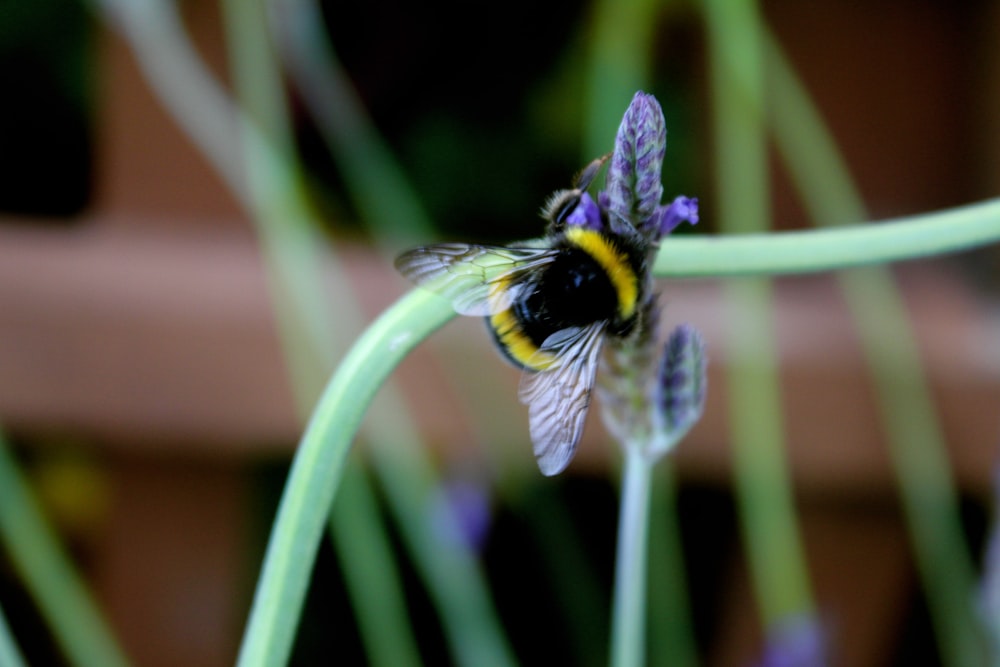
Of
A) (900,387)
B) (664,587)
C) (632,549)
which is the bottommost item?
(664,587)

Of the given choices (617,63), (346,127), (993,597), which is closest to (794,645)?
(993,597)

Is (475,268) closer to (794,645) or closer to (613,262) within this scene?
(613,262)

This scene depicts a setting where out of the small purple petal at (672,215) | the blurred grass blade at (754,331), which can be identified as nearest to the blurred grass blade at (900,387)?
the blurred grass blade at (754,331)

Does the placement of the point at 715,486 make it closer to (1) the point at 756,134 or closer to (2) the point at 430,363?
(2) the point at 430,363

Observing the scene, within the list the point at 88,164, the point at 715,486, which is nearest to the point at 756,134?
the point at 715,486

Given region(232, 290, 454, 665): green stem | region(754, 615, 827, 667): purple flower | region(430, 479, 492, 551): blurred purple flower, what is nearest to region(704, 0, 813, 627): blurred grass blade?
region(754, 615, 827, 667): purple flower

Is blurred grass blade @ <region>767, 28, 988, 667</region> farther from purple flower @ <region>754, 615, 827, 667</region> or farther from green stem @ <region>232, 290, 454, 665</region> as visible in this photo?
green stem @ <region>232, 290, 454, 665</region>

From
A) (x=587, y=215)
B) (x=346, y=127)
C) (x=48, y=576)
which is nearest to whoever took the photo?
(x=587, y=215)
